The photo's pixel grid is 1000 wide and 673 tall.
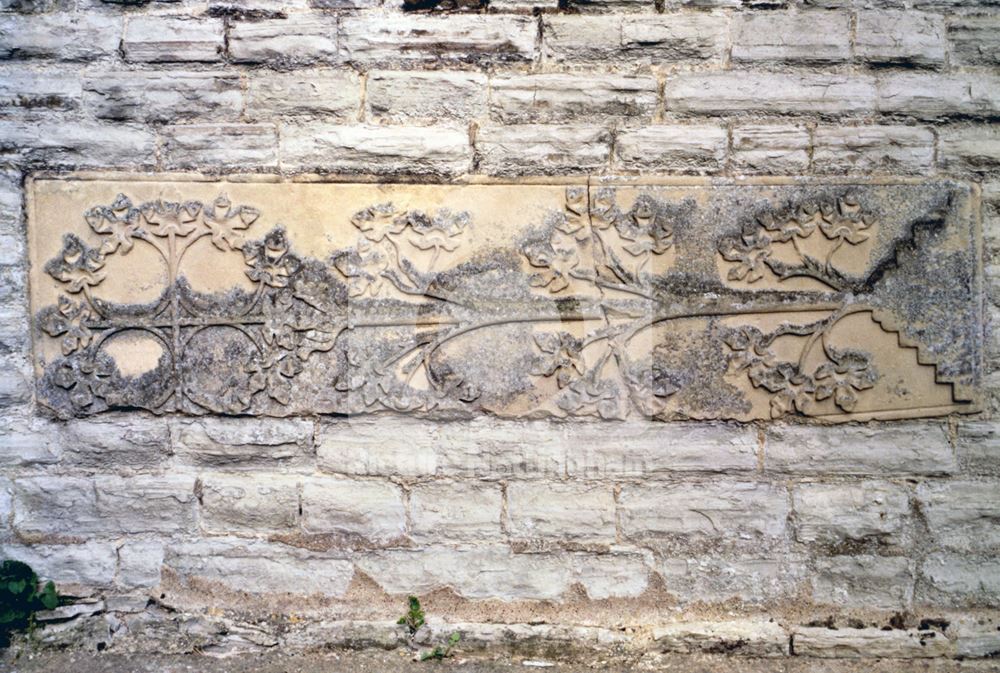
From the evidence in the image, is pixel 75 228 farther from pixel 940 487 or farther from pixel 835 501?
pixel 940 487

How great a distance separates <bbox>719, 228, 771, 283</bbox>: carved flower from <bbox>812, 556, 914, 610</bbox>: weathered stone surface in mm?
1106

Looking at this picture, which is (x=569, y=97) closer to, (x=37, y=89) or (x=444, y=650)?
(x=37, y=89)

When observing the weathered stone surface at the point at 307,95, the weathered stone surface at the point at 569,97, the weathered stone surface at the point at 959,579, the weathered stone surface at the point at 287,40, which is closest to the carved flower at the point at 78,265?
the weathered stone surface at the point at 307,95

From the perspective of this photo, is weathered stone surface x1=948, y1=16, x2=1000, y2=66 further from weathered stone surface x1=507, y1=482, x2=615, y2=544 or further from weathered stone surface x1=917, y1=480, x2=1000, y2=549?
weathered stone surface x1=507, y1=482, x2=615, y2=544

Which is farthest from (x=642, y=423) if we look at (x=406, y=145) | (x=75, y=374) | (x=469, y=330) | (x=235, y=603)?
(x=75, y=374)

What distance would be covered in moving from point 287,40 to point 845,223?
219 cm

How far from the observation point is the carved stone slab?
304 cm

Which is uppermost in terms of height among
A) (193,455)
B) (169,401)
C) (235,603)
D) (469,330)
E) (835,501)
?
(469,330)

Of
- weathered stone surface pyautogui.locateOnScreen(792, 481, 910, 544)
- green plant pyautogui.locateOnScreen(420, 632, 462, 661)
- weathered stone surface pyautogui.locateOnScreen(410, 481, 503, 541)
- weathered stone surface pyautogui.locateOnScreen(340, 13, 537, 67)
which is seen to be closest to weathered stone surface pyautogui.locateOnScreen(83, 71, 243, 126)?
weathered stone surface pyautogui.locateOnScreen(340, 13, 537, 67)

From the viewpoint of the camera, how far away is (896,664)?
2.96 meters

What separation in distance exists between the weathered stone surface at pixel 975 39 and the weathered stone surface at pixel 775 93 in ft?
1.14

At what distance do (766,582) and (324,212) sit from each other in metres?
2.15

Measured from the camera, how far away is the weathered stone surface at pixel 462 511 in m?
3.07

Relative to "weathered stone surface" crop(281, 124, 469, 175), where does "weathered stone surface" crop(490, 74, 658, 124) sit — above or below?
above
